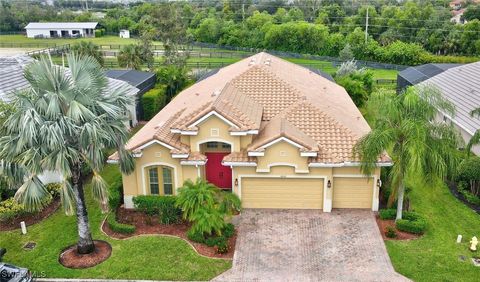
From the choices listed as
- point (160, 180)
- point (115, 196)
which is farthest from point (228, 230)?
point (115, 196)

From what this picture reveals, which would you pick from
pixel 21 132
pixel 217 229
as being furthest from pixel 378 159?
pixel 21 132

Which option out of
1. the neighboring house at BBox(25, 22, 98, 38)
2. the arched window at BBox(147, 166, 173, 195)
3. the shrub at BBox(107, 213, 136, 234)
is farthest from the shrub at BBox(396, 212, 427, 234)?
the neighboring house at BBox(25, 22, 98, 38)

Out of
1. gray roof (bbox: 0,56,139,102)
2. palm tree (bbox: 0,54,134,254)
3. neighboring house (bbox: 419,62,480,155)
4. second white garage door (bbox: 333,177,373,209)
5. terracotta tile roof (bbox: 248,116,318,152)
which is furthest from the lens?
neighboring house (bbox: 419,62,480,155)

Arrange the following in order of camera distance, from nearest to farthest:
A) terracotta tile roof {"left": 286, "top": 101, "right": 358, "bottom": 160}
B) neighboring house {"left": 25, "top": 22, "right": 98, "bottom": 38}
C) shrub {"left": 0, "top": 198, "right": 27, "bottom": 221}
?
shrub {"left": 0, "top": 198, "right": 27, "bottom": 221}, terracotta tile roof {"left": 286, "top": 101, "right": 358, "bottom": 160}, neighboring house {"left": 25, "top": 22, "right": 98, "bottom": 38}

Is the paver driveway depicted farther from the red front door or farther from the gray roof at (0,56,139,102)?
the gray roof at (0,56,139,102)

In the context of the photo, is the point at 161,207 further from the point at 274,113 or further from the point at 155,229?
the point at 274,113

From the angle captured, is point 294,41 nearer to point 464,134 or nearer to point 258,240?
point 464,134

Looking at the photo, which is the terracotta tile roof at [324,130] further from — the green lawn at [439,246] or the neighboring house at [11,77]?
the neighboring house at [11,77]
